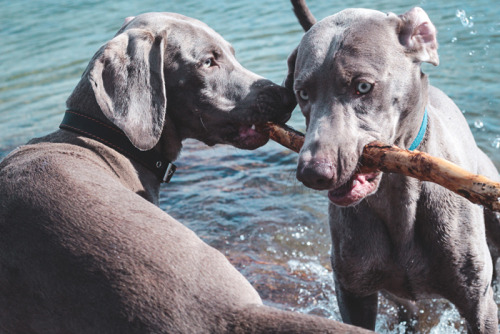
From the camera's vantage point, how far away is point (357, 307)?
3.83m

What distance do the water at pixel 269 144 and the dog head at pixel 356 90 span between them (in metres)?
1.90

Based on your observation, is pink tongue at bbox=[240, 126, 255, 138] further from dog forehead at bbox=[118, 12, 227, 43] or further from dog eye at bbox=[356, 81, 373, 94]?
dog eye at bbox=[356, 81, 373, 94]

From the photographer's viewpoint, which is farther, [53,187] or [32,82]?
[32,82]

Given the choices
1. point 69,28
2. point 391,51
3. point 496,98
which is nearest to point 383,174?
point 391,51

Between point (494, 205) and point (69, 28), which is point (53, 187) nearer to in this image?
point (494, 205)

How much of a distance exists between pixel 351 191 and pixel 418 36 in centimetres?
92

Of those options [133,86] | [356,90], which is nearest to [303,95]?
[356,90]

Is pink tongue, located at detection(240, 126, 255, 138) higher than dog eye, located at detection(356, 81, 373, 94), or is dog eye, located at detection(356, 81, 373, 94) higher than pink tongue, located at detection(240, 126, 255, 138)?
dog eye, located at detection(356, 81, 373, 94)

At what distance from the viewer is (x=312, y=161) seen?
2.98 meters

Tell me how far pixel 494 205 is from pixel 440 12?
29.4ft

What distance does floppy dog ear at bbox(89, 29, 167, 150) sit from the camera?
3559 mm

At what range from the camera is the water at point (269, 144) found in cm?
522

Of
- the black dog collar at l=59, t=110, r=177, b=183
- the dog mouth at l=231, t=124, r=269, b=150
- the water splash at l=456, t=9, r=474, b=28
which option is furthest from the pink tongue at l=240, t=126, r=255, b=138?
the water splash at l=456, t=9, r=474, b=28

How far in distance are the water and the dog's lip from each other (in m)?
1.75
